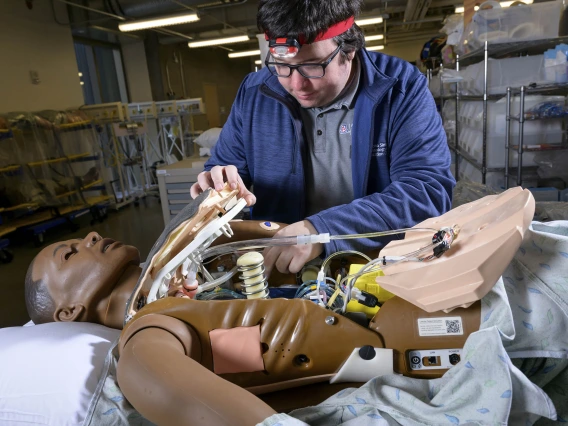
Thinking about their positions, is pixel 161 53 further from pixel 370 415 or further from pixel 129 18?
pixel 370 415

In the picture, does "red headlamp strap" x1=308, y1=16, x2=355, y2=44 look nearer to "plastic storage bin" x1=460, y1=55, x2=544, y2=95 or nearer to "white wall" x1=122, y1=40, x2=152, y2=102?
"plastic storage bin" x1=460, y1=55, x2=544, y2=95

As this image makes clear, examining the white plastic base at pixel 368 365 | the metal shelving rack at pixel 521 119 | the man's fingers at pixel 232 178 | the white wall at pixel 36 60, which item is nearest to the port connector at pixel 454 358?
the white plastic base at pixel 368 365

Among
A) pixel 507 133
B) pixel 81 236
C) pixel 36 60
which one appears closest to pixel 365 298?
pixel 507 133

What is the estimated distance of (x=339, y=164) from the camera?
1.50 metres

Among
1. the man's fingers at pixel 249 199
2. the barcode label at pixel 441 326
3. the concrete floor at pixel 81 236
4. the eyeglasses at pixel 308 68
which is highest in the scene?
the eyeglasses at pixel 308 68

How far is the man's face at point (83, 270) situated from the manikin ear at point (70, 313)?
1 cm

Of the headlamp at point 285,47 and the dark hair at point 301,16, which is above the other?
the dark hair at point 301,16

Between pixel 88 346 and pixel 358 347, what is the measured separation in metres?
0.62

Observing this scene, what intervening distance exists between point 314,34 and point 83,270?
2.88 feet

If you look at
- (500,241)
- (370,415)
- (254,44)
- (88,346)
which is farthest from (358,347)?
(254,44)

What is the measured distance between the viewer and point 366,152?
1.39m

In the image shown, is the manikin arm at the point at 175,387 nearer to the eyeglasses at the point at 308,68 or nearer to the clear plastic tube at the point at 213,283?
the clear plastic tube at the point at 213,283

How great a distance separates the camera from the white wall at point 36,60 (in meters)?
5.87

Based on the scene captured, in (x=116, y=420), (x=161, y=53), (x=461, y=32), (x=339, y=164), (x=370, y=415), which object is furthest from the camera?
(x=161, y=53)
